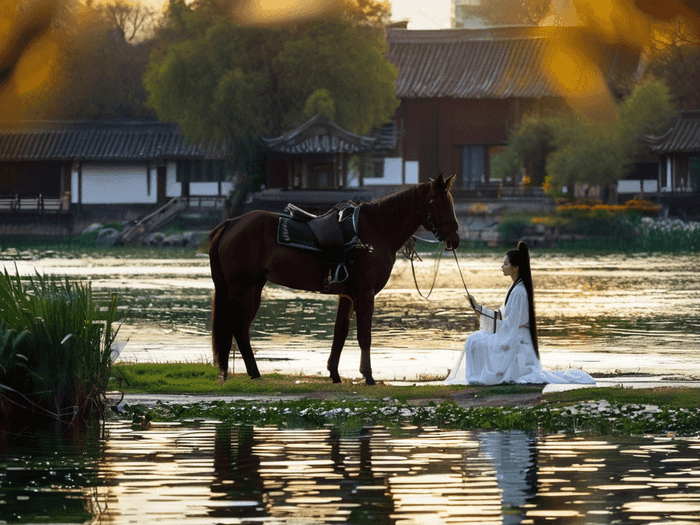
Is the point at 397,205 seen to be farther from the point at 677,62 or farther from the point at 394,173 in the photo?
the point at 677,62

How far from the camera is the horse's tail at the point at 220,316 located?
543 inches

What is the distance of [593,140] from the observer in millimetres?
60906

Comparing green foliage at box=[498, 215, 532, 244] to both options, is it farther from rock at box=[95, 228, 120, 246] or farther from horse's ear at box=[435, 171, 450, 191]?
horse's ear at box=[435, 171, 450, 191]

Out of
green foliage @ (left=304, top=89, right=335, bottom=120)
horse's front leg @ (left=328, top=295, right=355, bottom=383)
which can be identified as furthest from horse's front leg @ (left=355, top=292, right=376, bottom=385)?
green foliage @ (left=304, top=89, right=335, bottom=120)

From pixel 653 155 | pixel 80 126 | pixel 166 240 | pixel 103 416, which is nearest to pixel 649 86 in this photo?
pixel 653 155

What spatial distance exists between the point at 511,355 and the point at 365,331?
154cm

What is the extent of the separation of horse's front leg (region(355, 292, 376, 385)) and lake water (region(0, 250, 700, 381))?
43.5 inches

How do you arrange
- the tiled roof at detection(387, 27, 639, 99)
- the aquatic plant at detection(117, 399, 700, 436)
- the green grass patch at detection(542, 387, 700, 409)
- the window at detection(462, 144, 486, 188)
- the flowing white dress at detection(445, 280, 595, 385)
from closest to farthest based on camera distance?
the aquatic plant at detection(117, 399, 700, 436)
the green grass patch at detection(542, 387, 700, 409)
the flowing white dress at detection(445, 280, 595, 385)
the tiled roof at detection(387, 27, 639, 99)
the window at detection(462, 144, 486, 188)

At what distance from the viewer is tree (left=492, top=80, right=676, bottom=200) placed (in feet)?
198

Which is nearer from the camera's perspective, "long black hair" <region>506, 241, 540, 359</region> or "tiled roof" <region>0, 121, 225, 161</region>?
"long black hair" <region>506, 241, 540, 359</region>

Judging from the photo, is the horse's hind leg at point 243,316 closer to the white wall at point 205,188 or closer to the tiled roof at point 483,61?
the white wall at point 205,188

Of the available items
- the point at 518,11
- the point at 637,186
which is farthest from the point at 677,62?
the point at 518,11

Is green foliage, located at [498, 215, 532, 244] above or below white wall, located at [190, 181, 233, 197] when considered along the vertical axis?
below

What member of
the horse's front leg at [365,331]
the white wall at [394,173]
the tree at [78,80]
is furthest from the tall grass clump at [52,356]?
the white wall at [394,173]
